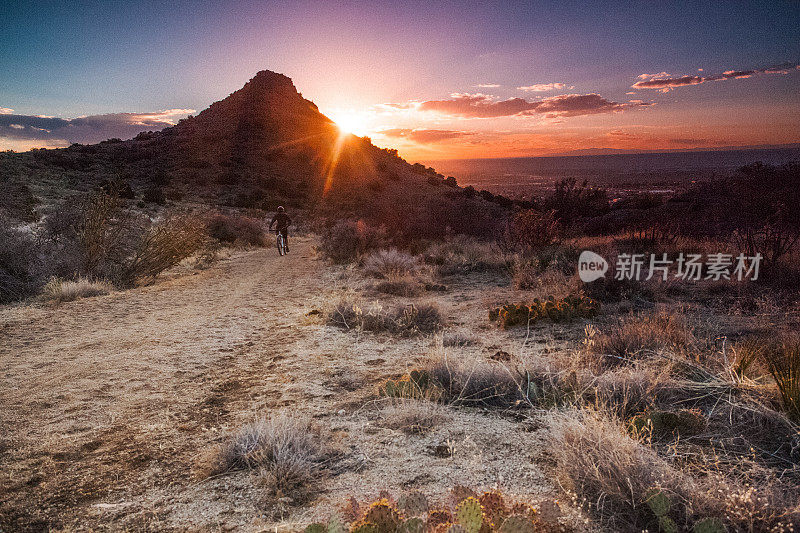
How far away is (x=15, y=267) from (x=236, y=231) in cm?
1236

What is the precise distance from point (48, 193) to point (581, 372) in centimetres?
2977

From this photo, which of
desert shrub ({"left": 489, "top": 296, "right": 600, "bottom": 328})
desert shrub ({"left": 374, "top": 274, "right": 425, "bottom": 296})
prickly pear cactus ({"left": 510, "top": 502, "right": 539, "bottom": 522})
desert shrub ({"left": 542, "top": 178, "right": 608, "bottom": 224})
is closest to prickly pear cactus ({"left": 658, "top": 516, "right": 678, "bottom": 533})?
prickly pear cactus ({"left": 510, "top": 502, "right": 539, "bottom": 522})

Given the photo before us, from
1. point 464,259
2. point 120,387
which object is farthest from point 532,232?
point 120,387

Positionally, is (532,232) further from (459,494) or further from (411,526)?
(411,526)

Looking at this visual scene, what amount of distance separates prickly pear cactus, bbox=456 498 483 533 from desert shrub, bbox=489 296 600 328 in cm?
466

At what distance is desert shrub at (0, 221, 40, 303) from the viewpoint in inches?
311

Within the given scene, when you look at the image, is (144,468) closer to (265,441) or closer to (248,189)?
(265,441)

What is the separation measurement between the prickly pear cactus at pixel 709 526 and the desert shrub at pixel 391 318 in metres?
4.52

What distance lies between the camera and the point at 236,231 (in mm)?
20547

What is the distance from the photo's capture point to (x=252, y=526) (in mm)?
2346

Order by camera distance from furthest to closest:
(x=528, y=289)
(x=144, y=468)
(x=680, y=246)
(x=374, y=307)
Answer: (x=680, y=246)
(x=528, y=289)
(x=374, y=307)
(x=144, y=468)

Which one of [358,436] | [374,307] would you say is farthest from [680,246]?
[358,436]

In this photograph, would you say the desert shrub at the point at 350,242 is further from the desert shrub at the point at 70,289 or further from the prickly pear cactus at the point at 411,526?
the prickly pear cactus at the point at 411,526

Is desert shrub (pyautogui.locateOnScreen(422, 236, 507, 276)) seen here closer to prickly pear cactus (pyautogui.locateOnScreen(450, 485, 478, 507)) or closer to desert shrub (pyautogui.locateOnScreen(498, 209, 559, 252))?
desert shrub (pyautogui.locateOnScreen(498, 209, 559, 252))
